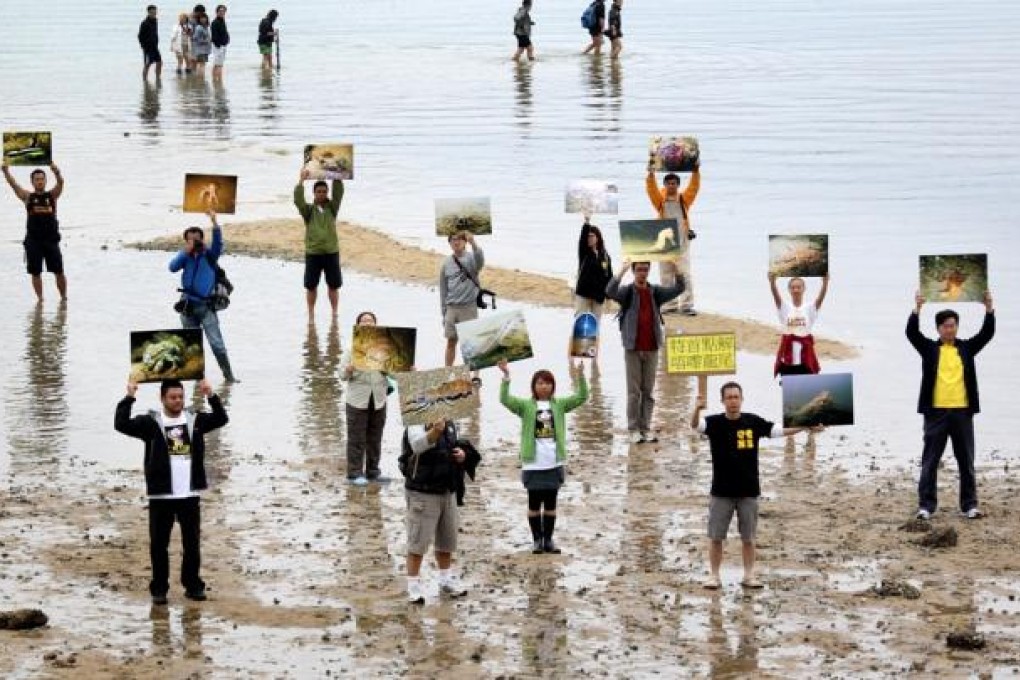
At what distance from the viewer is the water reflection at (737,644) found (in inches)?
511

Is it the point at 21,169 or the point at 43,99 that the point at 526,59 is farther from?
the point at 21,169

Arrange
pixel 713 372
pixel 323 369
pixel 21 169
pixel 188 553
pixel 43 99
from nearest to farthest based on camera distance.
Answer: pixel 188 553
pixel 713 372
pixel 323 369
pixel 21 169
pixel 43 99

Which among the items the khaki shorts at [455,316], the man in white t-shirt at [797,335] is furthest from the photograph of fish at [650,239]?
the khaki shorts at [455,316]

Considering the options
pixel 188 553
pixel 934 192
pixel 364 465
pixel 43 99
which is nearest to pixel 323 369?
pixel 364 465

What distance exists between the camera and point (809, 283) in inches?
1080

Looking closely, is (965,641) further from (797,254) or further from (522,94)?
(522,94)

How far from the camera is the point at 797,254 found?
63.8 feet

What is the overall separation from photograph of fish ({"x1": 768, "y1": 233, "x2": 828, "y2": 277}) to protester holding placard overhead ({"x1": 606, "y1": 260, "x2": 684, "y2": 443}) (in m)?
0.96

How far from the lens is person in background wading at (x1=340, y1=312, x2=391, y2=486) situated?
56.9ft

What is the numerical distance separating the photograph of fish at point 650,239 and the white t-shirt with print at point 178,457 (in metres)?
6.65

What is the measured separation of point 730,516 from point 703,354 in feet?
9.61

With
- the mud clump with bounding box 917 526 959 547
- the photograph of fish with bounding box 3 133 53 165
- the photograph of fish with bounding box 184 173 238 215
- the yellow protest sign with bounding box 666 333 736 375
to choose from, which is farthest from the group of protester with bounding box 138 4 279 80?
the mud clump with bounding box 917 526 959 547

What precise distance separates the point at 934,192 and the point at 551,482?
20764 millimetres

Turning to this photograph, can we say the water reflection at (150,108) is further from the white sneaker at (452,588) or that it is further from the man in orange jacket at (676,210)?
the white sneaker at (452,588)
